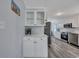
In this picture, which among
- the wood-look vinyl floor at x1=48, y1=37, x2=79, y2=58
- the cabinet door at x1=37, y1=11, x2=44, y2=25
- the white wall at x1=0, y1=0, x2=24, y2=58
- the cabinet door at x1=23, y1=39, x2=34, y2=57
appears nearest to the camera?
the white wall at x1=0, y1=0, x2=24, y2=58

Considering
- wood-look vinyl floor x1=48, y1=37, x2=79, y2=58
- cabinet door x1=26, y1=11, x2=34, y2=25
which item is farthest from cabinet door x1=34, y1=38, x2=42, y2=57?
cabinet door x1=26, y1=11, x2=34, y2=25

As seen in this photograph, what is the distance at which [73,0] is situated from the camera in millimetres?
3559

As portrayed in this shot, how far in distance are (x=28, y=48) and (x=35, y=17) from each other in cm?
145

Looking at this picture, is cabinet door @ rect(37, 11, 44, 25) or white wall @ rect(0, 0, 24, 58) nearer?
white wall @ rect(0, 0, 24, 58)

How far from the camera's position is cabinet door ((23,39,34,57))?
3846 millimetres

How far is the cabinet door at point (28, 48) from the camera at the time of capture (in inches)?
151

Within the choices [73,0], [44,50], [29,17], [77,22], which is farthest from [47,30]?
[73,0]

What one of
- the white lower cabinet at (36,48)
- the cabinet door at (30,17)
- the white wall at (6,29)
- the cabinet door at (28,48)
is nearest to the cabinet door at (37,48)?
the white lower cabinet at (36,48)

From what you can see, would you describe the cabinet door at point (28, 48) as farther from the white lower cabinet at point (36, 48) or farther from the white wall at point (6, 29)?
Result: the white wall at point (6, 29)

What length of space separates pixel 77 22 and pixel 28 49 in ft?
14.5

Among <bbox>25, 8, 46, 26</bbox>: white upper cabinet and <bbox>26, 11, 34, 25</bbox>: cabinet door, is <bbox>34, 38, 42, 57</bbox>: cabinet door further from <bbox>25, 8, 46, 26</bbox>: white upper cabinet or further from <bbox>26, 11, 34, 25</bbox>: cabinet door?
<bbox>26, 11, 34, 25</bbox>: cabinet door

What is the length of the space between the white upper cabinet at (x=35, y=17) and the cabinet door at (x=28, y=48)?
36.1 inches

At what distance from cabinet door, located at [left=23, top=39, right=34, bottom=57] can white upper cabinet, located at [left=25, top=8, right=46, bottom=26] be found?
916 mm

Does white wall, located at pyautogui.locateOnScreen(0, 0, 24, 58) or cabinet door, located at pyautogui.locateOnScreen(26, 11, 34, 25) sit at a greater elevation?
cabinet door, located at pyautogui.locateOnScreen(26, 11, 34, 25)
